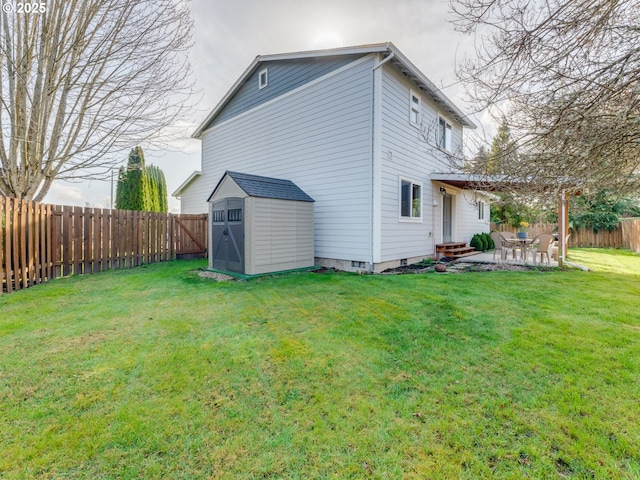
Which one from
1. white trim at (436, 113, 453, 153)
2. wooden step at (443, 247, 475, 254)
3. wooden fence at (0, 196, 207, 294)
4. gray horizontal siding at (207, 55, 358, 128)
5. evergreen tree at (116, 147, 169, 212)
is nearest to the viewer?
wooden fence at (0, 196, 207, 294)

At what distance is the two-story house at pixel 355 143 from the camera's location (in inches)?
310

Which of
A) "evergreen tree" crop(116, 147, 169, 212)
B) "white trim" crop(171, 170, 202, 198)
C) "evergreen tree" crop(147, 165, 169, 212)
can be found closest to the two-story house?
"white trim" crop(171, 170, 202, 198)

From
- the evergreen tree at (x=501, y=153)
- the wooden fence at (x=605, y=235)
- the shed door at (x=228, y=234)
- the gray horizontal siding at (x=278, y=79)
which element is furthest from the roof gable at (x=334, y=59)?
the wooden fence at (x=605, y=235)

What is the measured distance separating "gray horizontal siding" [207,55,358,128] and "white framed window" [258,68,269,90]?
10 cm

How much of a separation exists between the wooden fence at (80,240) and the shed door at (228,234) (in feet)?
9.00

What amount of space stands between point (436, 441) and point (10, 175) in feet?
29.0

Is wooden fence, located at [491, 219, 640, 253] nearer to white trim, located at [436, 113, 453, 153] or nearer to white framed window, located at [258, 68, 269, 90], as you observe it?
white trim, located at [436, 113, 453, 153]

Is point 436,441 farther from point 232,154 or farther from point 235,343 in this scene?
point 232,154

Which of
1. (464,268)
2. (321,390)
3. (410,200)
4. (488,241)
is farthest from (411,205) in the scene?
(321,390)

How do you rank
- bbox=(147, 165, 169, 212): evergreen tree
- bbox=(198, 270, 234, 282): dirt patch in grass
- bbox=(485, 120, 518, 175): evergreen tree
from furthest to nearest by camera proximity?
1. bbox=(147, 165, 169, 212): evergreen tree
2. bbox=(198, 270, 234, 282): dirt patch in grass
3. bbox=(485, 120, 518, 175): evergreen tree

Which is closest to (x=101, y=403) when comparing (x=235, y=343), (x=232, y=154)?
(x=235, y=343)

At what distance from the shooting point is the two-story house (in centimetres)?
787

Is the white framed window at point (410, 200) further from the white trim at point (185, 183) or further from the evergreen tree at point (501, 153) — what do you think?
the white trim at point (185, 183)

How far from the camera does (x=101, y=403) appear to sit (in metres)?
2.27
